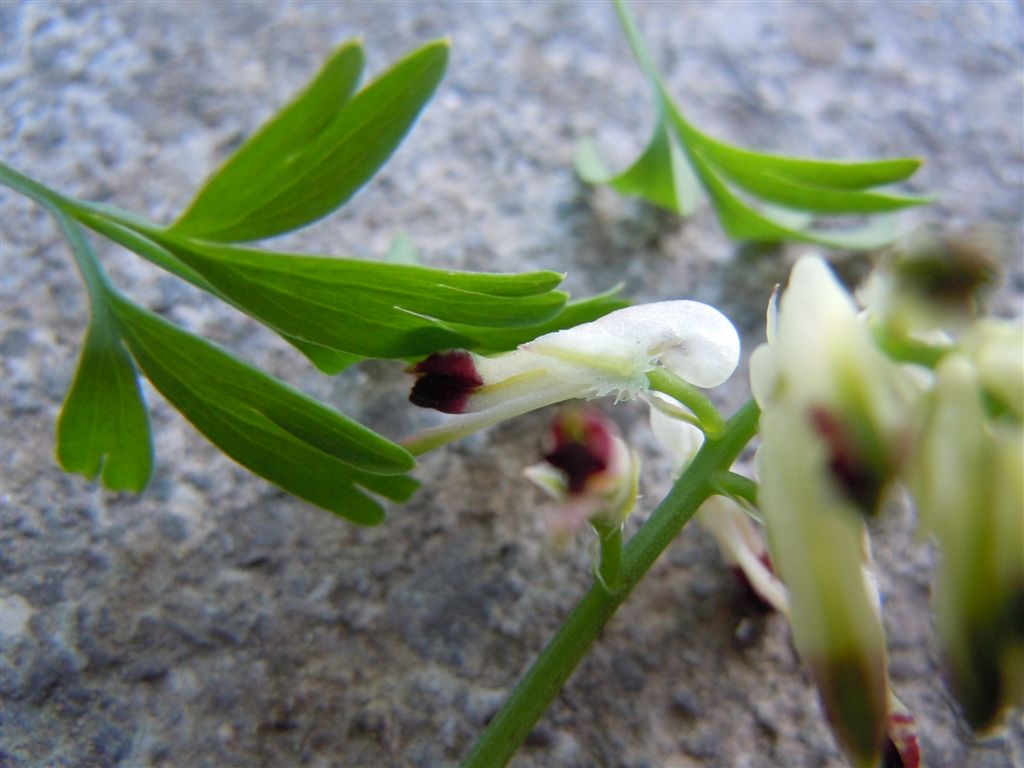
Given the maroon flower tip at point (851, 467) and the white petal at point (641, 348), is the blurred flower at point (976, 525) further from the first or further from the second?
the white petal at point (641, 348)

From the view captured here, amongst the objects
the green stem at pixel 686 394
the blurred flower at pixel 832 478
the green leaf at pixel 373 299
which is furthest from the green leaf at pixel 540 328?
the blurred flower at pixel 832 478

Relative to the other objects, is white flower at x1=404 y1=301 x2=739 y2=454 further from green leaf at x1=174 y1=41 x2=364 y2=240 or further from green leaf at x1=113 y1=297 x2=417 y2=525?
green leaf at x1=174 y1=41 x2=364 y2=240

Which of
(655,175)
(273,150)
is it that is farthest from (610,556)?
(655,175)

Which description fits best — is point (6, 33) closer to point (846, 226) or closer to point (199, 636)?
point (199, 636)

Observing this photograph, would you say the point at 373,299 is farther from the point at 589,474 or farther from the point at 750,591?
the point at 750,591

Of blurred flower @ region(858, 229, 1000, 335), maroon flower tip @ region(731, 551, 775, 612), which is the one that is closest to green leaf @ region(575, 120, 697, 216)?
maroon flower tip @ region(731, 551, 775, 612)

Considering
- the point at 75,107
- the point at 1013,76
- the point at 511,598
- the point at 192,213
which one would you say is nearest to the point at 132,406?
the point at 192,213
